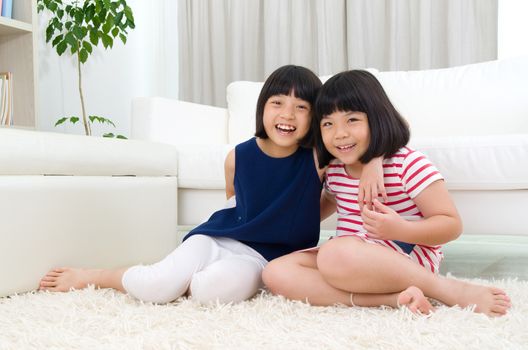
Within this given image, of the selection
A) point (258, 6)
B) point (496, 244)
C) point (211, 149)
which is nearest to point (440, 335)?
point (211, 149)

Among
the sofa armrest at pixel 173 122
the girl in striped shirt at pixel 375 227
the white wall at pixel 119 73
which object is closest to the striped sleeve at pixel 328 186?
the girl in striped shirt at pixel 375 227

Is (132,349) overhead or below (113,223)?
below

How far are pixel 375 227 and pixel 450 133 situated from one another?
1046 millimetres

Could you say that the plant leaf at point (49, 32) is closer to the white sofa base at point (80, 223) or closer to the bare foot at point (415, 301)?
the white sofa base at point (80, 223)

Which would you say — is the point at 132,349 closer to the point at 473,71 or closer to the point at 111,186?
the point at 111,186

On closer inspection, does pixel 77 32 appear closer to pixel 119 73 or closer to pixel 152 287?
pixel 119 73

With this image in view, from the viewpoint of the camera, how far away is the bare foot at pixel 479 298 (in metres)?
0.95

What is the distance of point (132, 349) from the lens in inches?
31.0

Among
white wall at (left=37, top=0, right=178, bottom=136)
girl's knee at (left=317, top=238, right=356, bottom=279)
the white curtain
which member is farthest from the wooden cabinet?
Result: girl's knee at (left=317, top=238, right=356, bottom=279)

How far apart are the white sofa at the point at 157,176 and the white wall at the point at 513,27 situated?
2.41 feet

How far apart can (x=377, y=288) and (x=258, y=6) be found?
8.02ft

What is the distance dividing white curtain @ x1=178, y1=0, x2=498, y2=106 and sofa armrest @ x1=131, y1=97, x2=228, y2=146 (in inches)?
36.2

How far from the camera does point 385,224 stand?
975 millimetres

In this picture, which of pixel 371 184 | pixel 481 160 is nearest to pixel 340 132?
pixel 371 184
